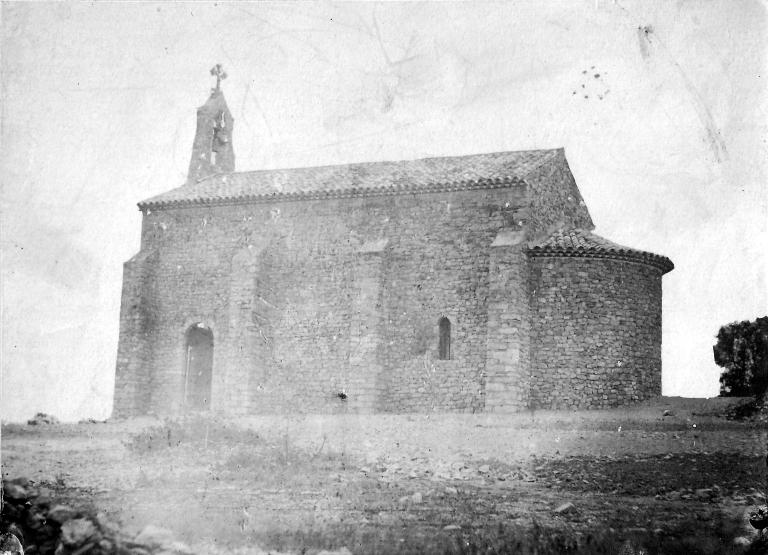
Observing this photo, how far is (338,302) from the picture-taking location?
1995cm

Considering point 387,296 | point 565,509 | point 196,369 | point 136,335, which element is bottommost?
point 565,509

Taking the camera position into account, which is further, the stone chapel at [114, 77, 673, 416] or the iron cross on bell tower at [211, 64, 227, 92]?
the stone chapel at [114, 77, 673, 416]

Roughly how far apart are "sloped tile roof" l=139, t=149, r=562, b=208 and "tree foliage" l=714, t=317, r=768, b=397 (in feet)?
19.7

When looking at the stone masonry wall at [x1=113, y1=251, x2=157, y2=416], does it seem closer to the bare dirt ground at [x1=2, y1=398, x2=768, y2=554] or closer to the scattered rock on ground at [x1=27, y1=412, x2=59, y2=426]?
the bare dirt ground at [x1=2, y1=398, x2=768, y2=554]

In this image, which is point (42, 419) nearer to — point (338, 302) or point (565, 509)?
point (338, 302)

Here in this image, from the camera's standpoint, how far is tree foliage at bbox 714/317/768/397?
1434cm

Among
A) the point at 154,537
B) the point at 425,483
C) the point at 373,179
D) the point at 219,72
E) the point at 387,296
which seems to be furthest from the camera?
the point at 373,179

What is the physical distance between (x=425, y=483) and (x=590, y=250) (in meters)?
8.35

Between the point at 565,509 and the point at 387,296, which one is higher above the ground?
the point at 387,296

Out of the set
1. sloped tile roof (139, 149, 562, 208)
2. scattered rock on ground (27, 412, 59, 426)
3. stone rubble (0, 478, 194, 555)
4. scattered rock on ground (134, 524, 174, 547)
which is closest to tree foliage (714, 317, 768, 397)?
sloped tile roof (139, 149, 562, 208)

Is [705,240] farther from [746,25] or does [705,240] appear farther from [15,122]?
[15,122]

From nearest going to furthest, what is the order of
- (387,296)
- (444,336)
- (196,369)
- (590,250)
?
(590,250) → (444,336) → (387,296) → (196,369)

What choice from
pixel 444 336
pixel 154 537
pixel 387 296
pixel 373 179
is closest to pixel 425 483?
pixel 154 537

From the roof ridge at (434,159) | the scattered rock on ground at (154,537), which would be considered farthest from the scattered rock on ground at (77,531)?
the roof ridge at (434,159)
